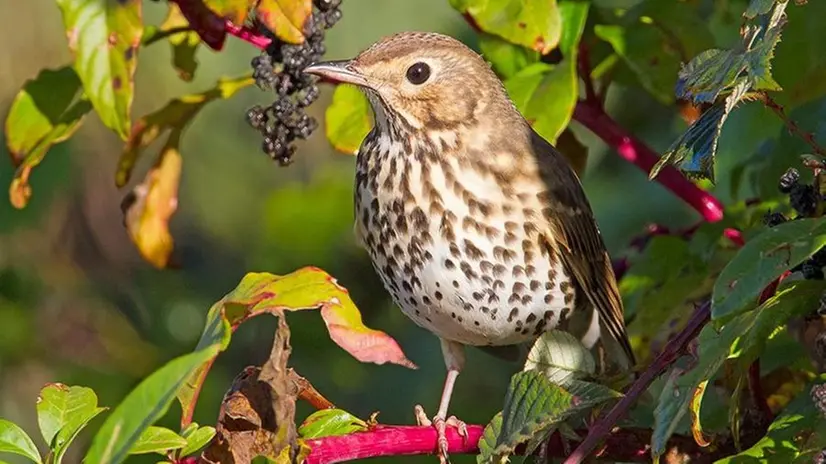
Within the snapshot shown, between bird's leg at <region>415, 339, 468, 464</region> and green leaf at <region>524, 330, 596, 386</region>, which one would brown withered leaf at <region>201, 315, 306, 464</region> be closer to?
green leaf at <region>524, 330, 596, 386</region>

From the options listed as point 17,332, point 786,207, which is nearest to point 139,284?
point 17,332

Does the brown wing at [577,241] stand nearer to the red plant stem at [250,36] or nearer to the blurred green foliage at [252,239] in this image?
the blurred green foliage at [252,239]

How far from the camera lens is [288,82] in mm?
2564

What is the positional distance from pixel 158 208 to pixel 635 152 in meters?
1.00

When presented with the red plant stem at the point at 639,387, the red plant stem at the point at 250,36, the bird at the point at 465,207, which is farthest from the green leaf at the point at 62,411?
the bird at the point at 465,207

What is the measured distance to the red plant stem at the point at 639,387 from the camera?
6.08 ft

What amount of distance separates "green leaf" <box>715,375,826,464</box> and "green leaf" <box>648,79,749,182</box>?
375mm

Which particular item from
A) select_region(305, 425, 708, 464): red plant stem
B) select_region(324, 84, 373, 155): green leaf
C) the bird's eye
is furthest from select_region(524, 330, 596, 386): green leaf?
the bird's eye

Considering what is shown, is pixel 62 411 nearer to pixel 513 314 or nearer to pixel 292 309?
pixel 292 309

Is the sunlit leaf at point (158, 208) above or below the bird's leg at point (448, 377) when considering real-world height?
above

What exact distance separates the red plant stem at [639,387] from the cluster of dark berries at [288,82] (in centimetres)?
92

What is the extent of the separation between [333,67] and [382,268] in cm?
45

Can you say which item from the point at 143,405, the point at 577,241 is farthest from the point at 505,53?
the point at 143,405

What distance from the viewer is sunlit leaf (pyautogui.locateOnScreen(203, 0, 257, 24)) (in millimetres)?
2330
